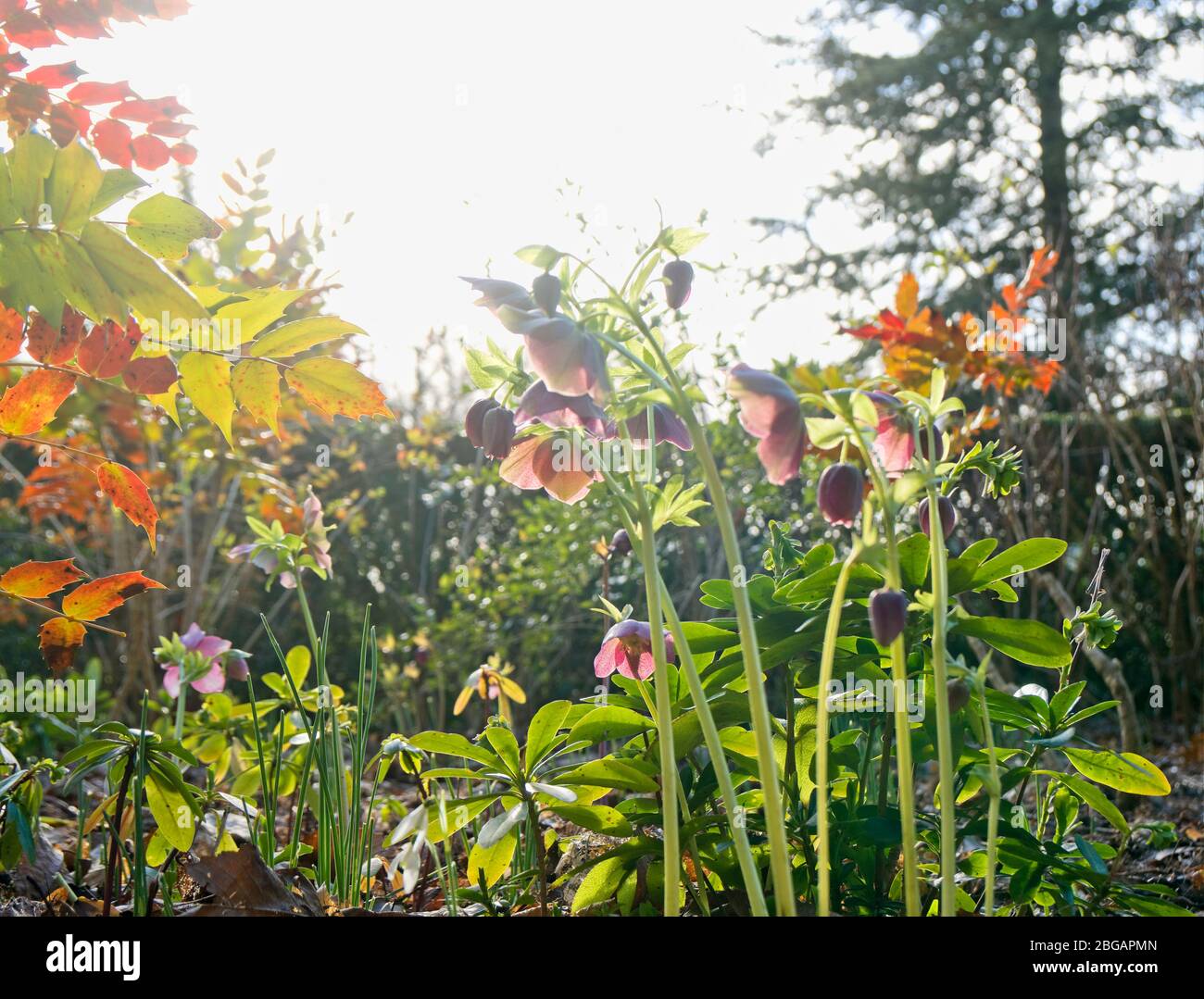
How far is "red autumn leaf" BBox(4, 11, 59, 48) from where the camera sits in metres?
1.27

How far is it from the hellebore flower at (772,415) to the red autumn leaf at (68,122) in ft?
3.48

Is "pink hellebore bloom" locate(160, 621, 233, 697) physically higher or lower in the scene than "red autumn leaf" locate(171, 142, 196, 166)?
lower

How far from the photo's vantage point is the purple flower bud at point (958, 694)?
2.69ft

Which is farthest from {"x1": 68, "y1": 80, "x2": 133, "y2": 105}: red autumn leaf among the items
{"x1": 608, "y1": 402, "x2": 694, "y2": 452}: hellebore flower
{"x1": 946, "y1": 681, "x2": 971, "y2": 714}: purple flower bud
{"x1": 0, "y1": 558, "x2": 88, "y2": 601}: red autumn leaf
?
{"x1": 946, "y1": 681, "x2": 971, "y2": 714}: purple flower bud

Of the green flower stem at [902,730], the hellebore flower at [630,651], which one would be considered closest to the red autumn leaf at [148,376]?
the hellebore flower at [630,651]

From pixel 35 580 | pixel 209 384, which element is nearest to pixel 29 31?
pixel 209 384

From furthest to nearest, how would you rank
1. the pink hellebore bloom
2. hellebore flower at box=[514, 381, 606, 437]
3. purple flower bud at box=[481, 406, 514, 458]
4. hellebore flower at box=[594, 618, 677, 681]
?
1. the pink hellebore bloom
2. hellebore flower at box=[594, 618, 677, 681]
3. purple flower bud at box=[481, 406, 514, 458]
4. hellebore flower at box=[514, 381, 606, 437]

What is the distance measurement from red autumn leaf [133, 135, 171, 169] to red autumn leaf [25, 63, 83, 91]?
10cm

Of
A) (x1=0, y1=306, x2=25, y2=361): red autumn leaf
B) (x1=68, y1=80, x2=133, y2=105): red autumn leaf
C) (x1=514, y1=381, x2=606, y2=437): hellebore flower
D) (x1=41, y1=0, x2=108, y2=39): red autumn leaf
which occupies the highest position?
(x1=41, y1=0, x2=108, y2=39): red autumn leaf

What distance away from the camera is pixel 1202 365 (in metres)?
3.92

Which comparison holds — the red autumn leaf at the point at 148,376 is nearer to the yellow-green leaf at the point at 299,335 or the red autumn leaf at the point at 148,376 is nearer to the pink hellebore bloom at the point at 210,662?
the yellow-green leaf at the point at 299,335

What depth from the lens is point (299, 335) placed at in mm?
1106

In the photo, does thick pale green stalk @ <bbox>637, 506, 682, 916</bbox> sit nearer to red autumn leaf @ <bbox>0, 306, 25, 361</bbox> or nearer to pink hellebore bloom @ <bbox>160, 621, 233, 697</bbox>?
red autumn leaf @ <bbox>0, 306, 25, 361</bbox>
